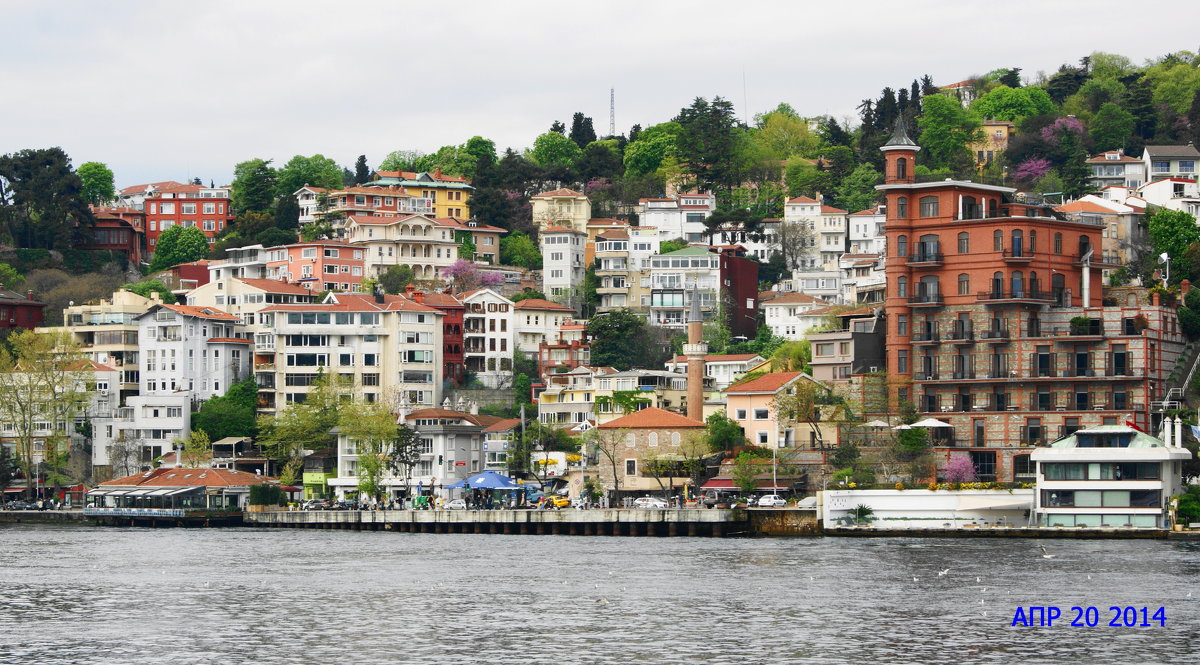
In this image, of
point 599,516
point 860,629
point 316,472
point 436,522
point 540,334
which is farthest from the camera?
point 540,334

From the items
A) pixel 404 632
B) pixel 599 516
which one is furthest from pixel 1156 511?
pixel 404 632

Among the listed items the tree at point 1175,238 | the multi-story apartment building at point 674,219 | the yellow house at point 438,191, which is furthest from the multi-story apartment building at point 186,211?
the tree at point 1175,238

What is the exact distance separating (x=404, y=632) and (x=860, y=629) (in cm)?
1395

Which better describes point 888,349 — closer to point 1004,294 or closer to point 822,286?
point 1004,294

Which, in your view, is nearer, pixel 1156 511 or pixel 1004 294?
pixel 1156 511

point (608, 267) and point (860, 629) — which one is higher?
point (608, 267)

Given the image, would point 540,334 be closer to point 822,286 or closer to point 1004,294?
point 822,286

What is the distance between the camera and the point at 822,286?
167 m

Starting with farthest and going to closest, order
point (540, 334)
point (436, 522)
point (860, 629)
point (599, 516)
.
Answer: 1. point (540, 334)
2. point (436, 522)
3. point (599, 516)
4. point (860, 629)

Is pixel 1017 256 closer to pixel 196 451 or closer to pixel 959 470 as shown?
pixel 959 470

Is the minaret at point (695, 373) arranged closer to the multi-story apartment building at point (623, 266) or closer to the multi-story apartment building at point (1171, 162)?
the multi-story apartment building at point (623, 266)

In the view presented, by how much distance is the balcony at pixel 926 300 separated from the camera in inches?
4200

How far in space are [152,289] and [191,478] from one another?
Answer: 4436 cm

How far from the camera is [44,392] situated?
129 m
